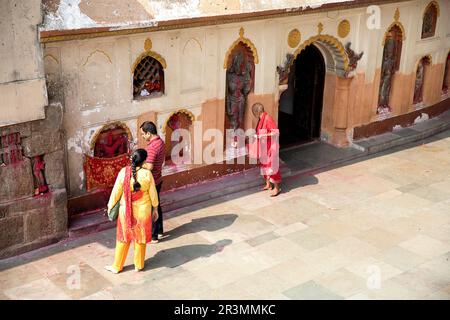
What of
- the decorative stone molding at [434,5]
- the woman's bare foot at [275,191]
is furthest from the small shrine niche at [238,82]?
the decorative stone molding at [434,5]

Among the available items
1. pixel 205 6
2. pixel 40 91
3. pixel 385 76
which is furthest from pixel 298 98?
pixel 40 91

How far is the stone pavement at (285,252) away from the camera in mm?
8977

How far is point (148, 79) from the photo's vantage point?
35.9 ft

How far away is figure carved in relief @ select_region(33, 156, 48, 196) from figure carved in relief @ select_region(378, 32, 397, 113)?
7.64 meters

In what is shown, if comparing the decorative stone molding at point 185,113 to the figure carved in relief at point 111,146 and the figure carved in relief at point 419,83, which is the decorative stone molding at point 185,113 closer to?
the figure carved in relief at point 111,146

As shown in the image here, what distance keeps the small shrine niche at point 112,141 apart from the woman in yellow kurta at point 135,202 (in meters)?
1.91

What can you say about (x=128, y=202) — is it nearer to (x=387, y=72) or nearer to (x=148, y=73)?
(x=148, y=73)

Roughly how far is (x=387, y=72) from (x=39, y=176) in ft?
26.0

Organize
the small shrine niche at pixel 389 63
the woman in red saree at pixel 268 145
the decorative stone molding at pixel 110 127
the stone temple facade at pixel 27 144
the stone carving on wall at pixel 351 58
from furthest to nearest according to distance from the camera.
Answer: the small shrine niche at pixel 389 63, the stone carving on wall at pixel 351 58, the woman in red saree at pixel 268 145, the decorative stone molding at pixel 110 127, the stone temple facade at pixel 27 144

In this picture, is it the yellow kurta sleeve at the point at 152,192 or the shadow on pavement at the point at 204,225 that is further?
the shadow on pavement at the point at 204,225

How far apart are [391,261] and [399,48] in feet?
20.1

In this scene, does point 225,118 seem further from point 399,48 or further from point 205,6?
point 399,48

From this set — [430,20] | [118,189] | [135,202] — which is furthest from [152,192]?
[430,20]

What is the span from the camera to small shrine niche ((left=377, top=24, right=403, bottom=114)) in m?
14.2
